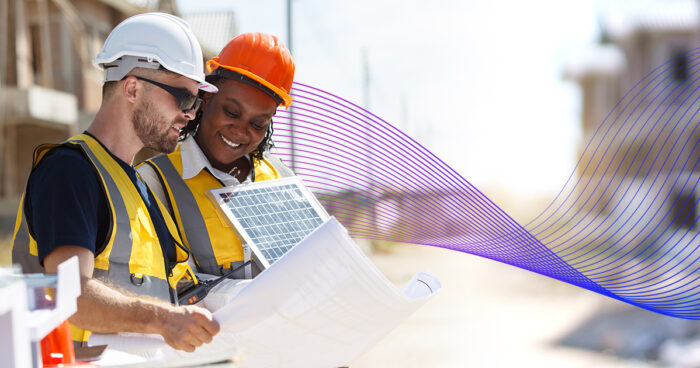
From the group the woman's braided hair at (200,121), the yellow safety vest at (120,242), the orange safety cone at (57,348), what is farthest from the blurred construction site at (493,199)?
the orange safety cone at (57,348)

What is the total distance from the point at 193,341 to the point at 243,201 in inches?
30.3

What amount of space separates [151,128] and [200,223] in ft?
1.43

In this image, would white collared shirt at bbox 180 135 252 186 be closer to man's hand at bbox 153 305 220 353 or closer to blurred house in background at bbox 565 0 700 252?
man's hand at bbox 153 305 220 353

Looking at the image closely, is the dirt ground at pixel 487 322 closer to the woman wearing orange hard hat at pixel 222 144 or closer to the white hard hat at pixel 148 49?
the woman wearing orange hard hat at pixel 222 144

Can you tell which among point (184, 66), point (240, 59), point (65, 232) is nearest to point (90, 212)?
point (65, 232)

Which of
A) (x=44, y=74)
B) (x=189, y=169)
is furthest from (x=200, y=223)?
(x=44, y=74)

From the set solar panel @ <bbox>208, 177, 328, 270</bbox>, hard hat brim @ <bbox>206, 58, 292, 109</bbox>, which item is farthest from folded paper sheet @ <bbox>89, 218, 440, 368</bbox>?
hard hat brim @ <bbox>206, 58, 292, 109</bbox>

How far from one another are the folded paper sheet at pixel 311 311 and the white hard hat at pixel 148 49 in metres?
0.70

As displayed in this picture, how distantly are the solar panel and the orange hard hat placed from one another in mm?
325

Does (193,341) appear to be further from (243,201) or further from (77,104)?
(77,104)

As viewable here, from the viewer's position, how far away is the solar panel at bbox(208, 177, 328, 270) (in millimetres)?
2426

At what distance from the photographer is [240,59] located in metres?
2.56

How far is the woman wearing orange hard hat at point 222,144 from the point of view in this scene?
2406 millimetres

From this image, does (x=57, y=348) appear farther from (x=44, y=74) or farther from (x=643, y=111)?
(x=643, y=111)
